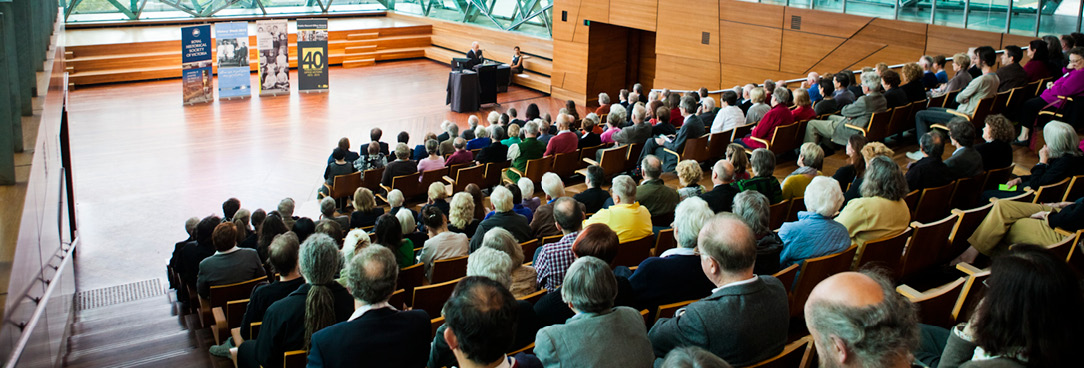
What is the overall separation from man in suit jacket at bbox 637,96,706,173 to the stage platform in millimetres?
11864

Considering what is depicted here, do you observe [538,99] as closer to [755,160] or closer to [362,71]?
[362,71]

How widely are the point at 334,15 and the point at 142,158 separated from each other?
35.1 ft

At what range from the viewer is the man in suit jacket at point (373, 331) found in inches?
105

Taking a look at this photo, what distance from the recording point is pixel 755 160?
17.3 ft

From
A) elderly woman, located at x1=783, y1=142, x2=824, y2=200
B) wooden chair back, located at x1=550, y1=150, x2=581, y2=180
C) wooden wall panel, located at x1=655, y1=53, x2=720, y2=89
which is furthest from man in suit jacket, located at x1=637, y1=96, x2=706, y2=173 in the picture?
wooden wall panel, located at x1=655, y1=53, x2=720, y2=89

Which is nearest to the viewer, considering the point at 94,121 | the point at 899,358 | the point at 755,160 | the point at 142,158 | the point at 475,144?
the point at 899,358

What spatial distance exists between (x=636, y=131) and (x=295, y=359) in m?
5.30

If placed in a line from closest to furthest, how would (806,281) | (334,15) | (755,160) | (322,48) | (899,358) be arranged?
(899,358)
(806,281)
(755,160)
(322,48)
(334,15)

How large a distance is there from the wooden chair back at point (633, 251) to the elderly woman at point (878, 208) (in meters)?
1.09

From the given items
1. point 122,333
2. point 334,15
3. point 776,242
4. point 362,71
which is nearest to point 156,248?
point 122,333

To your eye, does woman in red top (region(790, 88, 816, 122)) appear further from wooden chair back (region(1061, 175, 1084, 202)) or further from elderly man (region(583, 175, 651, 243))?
elderly man (region(583, 175, 651, 243))

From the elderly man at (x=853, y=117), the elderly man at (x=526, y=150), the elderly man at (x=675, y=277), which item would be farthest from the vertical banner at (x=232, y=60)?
the elderly man at (x=675, y=277)

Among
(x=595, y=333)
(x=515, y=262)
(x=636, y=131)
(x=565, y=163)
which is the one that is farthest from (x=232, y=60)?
(x=595, y=333)

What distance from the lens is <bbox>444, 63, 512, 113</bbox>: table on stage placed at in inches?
555
